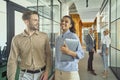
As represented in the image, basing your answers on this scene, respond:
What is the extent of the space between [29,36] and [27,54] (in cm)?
19

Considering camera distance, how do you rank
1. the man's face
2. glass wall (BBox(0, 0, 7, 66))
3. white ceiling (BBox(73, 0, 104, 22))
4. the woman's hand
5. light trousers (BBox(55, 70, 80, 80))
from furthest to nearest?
white ceiling (BBox(73, 0, 104, 22)) < glass wall (BBox(0, 0, 7, 66)) < light trousers (BBox(55, 70, 80, 80)) < the woman's hand < the man's face

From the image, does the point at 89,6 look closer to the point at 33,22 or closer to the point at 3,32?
the point at 3,32

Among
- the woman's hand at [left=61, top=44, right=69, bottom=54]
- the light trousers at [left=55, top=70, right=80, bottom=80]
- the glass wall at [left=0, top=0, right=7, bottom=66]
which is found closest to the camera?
the woman's hand at [left=61, top=44, right=69, bottom=54]

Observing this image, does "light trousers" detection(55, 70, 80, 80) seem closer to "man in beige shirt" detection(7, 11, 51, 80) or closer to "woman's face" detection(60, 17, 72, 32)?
"man in beige shirt" detection(7, 11, 51, 80)

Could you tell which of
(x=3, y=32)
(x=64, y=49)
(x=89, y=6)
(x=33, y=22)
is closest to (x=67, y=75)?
(x=64, y=49)

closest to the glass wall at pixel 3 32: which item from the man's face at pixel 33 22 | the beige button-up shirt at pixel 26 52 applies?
the beige button-up shirt at pixel 26 52

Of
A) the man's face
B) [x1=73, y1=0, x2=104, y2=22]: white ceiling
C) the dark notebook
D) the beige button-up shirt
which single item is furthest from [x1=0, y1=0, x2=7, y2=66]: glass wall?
[x1=73, y1=0, x2=104, y2=22]: white ceiling

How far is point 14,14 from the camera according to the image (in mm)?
3107

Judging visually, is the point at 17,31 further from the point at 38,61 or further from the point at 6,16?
the point at 38,61

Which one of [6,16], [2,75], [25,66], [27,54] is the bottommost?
[2,75]

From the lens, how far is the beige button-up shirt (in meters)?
2.02

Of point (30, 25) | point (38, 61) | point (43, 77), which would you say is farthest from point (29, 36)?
point (43, 77)

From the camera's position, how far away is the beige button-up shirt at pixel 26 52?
2016mm

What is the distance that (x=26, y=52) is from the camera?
80.2 inches
